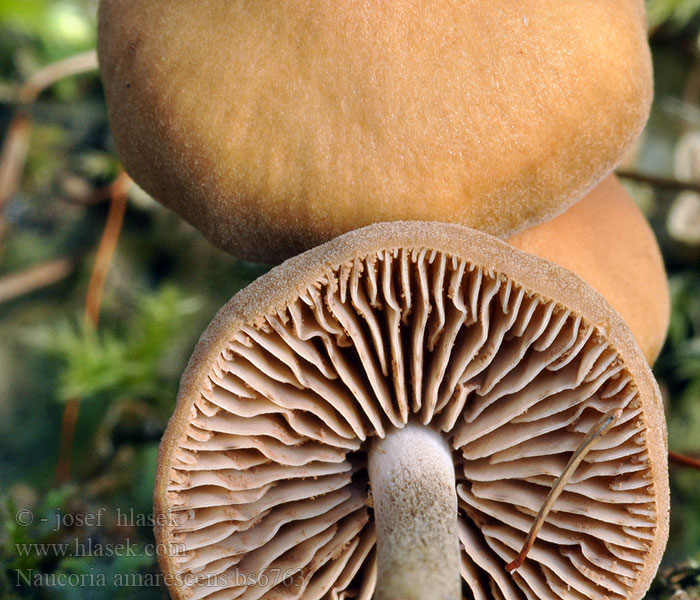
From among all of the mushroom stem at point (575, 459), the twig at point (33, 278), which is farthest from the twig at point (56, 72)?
the mushroom stem at point (575, 459)

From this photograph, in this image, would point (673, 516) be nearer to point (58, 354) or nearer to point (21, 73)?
point (58, 354)

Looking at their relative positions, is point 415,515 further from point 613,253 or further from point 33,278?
point 33,278

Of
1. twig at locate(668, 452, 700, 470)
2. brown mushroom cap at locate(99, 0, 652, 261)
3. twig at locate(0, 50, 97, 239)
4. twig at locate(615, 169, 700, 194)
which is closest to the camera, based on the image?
brown mushroom cap at locate(99, 0, 652, 261)

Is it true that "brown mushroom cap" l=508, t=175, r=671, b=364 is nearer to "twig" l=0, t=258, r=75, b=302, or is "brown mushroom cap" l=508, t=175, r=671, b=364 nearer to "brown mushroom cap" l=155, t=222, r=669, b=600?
"brown mushroom cap" l=155, t=222, r=669, b=600

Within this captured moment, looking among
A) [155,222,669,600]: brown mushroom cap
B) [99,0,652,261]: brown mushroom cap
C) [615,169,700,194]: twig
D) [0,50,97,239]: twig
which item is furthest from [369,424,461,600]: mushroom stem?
[0,50,97,239]: twig

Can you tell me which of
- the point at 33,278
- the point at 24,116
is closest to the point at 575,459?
the point at 33,278

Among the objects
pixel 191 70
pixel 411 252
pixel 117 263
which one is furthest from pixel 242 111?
pixel 117 263
